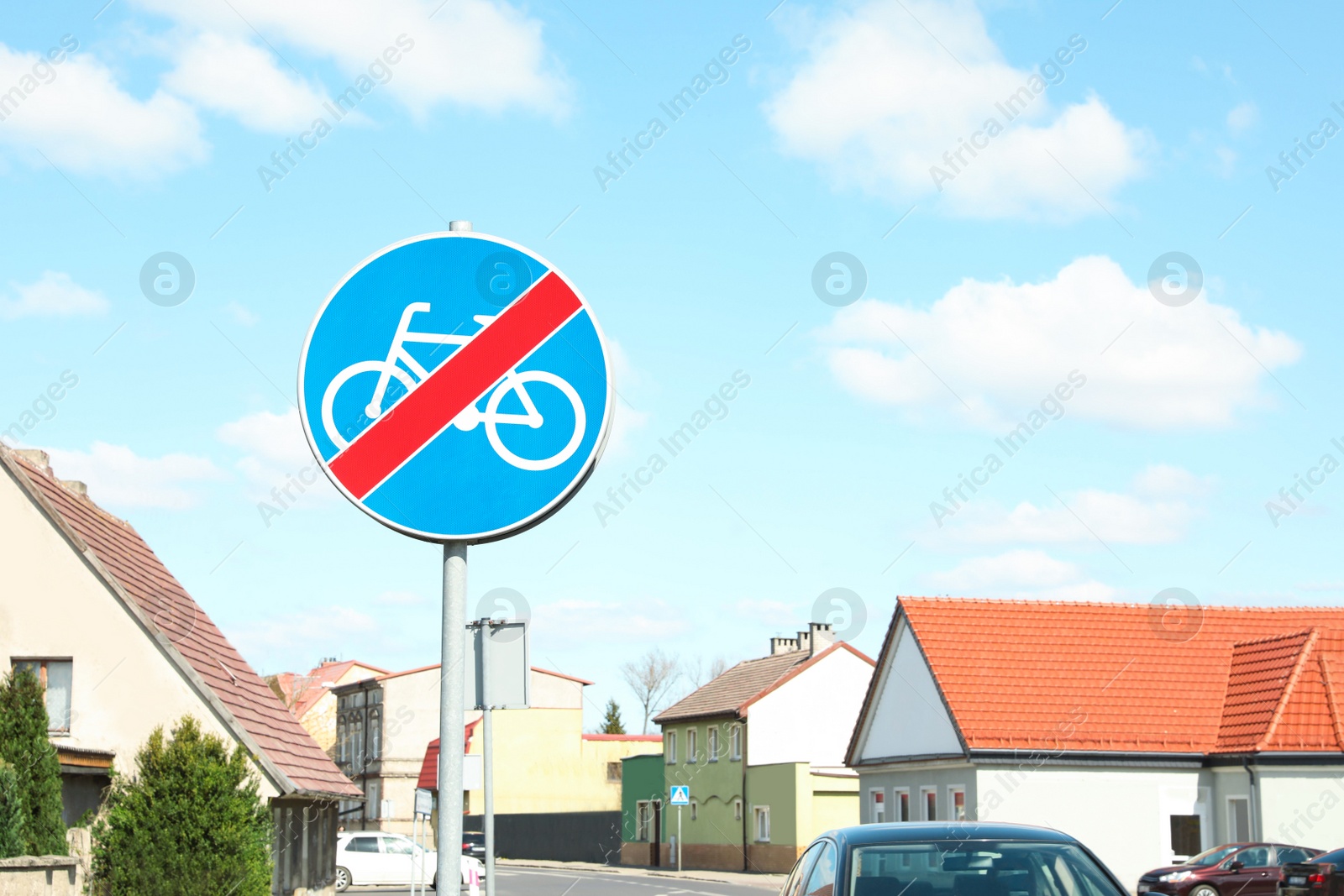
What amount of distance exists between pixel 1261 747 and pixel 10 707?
1104 inches

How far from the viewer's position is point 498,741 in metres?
76.3

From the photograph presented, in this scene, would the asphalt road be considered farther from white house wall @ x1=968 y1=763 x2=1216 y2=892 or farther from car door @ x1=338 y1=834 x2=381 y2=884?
white house wall @ x1=968 y1=763 x2=1216 y2=892

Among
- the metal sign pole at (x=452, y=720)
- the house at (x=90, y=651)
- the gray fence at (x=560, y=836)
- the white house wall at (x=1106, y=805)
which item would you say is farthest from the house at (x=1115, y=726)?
the metal sign pole at (x=452, y=720)

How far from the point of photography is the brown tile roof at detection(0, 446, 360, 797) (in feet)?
64.6

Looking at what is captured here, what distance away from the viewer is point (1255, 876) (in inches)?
1220

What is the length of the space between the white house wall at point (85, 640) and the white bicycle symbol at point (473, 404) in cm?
1670

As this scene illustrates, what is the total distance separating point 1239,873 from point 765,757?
29.2 meters

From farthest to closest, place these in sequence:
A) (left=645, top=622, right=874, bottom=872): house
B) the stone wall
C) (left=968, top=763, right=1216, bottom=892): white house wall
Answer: (left=645, top=622, right=874, bottom=872): house
(left=968, top=763, right=1216, bottom=892): white house wall
the stone wall

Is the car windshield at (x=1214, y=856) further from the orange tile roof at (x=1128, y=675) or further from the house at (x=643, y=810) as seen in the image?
the house at (x=643, y=810)

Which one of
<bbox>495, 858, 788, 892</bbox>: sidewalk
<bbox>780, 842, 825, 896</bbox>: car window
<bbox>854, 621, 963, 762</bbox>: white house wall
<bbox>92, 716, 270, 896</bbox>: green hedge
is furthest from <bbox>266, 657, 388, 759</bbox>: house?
<bbox>780, 842, 825, 896</bbox>: car window

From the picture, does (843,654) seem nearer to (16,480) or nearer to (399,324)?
(16,480)

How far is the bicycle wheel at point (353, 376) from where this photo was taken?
3906 millimetres

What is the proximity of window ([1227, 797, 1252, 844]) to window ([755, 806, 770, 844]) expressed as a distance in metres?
22.3

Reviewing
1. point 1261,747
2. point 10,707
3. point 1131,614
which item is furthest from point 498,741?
point 10,707
